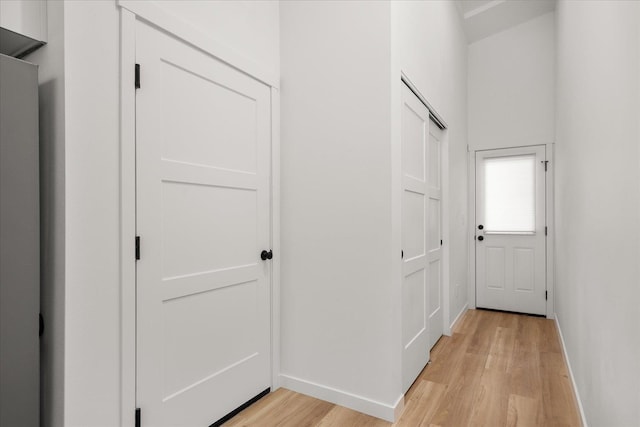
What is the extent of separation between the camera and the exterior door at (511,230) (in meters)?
4.32

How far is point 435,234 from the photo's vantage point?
335 centimetres

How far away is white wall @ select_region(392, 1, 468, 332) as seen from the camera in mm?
2502

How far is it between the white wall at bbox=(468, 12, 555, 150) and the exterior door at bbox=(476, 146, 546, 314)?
0.22m

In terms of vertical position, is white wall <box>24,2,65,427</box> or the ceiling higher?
the ceiling

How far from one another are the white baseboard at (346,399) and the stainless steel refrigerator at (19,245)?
59.4 inches

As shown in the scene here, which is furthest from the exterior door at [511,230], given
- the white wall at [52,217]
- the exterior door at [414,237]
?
the white wall at [52,217]

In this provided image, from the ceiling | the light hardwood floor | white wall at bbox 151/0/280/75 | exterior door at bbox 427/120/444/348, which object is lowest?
the light hardwood floor

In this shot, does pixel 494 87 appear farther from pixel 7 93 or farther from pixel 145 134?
pixel 7 93

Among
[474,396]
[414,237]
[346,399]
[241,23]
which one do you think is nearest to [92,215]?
[241,23]

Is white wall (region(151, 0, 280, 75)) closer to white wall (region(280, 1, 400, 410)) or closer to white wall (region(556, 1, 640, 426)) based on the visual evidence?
white wall (region(280, 1, 400, 410))

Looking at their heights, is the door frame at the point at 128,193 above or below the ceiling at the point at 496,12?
below

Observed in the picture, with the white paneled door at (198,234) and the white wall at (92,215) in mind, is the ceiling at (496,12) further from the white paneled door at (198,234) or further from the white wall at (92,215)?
the white wall at (92,215)

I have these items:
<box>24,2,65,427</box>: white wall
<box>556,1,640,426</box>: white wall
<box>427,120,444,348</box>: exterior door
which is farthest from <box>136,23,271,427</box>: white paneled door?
<box>556,1,640,426</box>: white wall

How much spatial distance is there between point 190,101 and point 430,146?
7.27ft
